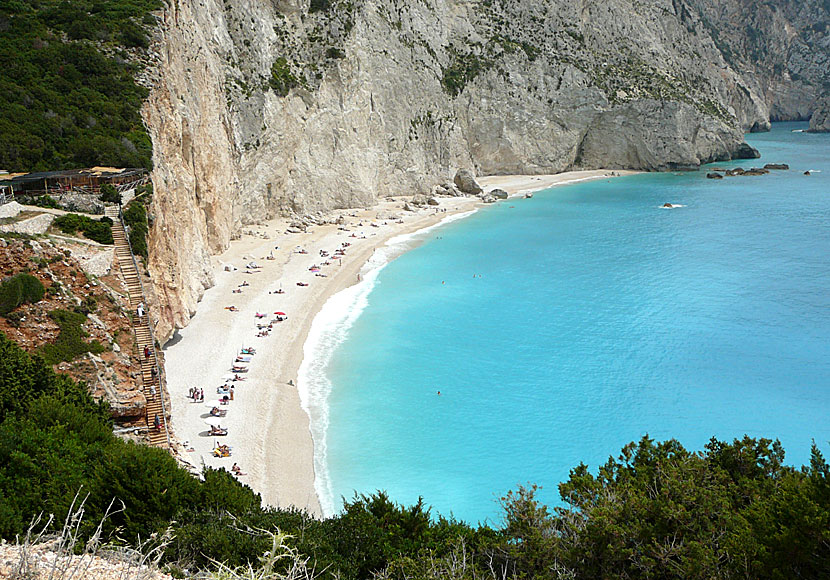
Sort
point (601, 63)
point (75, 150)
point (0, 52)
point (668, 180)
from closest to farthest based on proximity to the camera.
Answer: point (75, 150)
point (0, 52)
point (668, 180)
point (601, 63)

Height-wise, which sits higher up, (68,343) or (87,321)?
(87,321)

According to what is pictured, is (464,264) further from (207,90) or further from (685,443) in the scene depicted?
(685,443)

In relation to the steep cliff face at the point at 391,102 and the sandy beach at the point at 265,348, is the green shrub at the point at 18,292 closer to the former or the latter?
the sandy beach at the point at 265,348

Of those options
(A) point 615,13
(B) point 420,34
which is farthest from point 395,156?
(A) point 615,13

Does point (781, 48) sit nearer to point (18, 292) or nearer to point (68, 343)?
point (68, 343)

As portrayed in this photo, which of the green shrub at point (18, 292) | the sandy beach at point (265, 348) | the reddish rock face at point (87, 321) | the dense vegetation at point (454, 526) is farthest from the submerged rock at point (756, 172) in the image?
the green shrub at point (18, 292)

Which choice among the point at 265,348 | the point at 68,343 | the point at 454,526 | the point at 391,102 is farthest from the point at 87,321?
the point at 391,102
